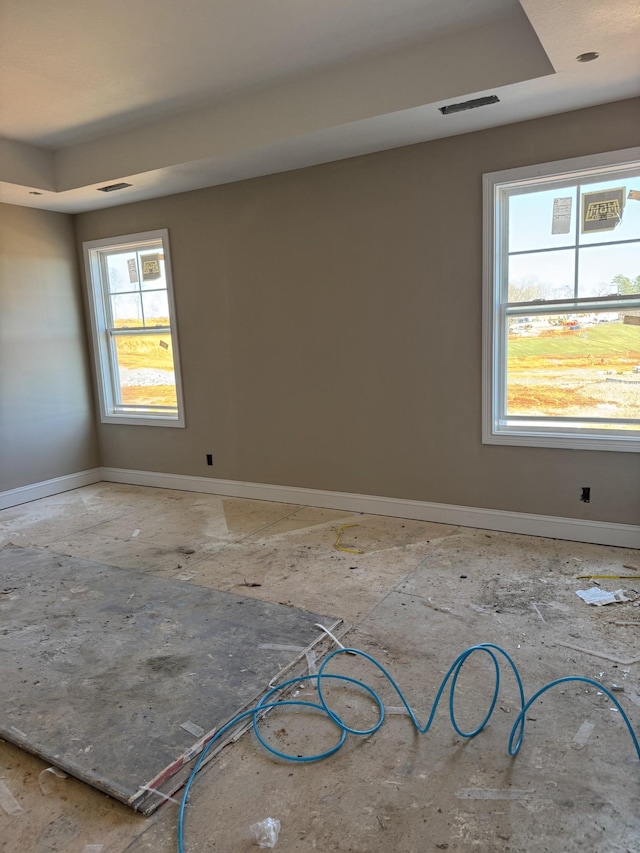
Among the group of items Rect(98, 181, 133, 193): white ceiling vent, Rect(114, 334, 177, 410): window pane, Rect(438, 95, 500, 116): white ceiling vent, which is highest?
Rect(438, 95, 500, 116): white ceiling vent

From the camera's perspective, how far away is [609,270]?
3443 mm

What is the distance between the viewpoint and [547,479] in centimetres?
375

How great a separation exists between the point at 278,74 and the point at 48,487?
4163 mm

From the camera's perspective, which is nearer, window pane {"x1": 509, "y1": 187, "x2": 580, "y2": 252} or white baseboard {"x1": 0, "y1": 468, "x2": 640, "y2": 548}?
window pane {"x1": 509, "y1": 187, "x2": 580, "y2": 252}

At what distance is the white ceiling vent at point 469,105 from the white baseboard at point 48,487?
467 cm

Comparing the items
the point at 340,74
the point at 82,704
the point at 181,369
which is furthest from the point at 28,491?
the point at 340,74

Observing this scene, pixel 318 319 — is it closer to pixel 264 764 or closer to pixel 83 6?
pixel 83 6

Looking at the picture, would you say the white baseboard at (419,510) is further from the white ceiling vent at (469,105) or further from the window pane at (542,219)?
the white ceiling vent at (469,105)

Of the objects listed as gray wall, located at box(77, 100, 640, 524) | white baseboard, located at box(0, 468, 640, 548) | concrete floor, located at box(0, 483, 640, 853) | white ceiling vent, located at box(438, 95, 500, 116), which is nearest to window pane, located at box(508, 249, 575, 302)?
gray wall, located at box(77, 100, 640, 524)

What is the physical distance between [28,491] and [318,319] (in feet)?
10.5

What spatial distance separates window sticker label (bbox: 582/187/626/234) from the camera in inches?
133

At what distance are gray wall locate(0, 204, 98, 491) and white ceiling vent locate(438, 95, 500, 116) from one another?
13.0 ft

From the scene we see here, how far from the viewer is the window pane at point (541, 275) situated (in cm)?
356

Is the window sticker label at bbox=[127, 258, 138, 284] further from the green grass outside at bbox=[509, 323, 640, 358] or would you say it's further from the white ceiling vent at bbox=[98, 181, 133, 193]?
the green grass outside at bbox=[509, 323, 640, 358]
